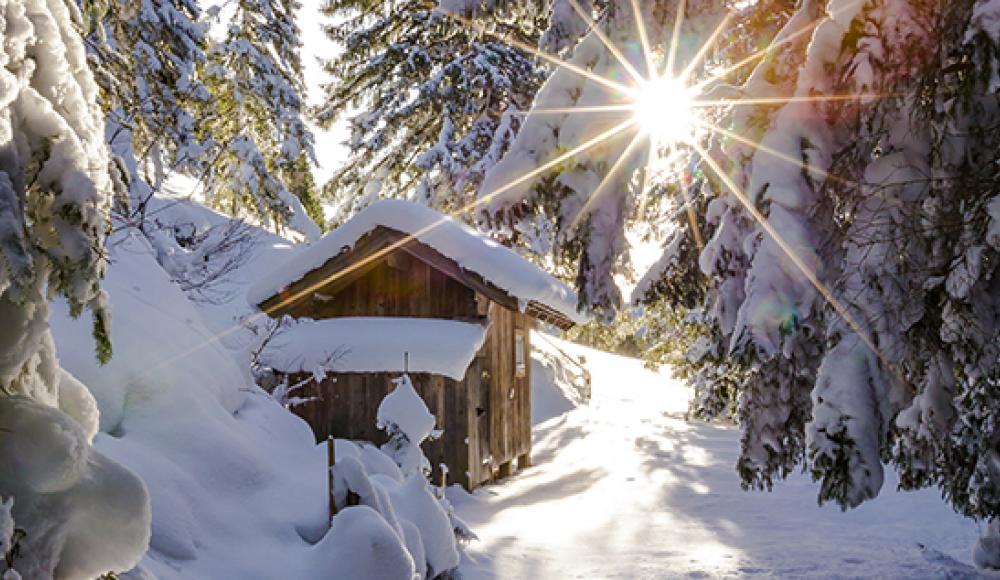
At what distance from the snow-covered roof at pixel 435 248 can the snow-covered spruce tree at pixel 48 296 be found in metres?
10.8

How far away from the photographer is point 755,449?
530 cm

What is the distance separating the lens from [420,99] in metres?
21.3

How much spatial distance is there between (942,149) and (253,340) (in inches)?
493

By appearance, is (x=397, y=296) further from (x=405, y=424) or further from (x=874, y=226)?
(x=874, y=226)

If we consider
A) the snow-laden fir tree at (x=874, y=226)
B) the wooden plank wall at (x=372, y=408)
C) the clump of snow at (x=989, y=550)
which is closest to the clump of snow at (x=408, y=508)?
the snow-laden fir tree at (x=874, y=226)

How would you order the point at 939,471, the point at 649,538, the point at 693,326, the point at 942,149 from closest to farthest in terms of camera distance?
the point at 942,149 → the point at 939,471 → the point at 649,538 → the point at 693,326

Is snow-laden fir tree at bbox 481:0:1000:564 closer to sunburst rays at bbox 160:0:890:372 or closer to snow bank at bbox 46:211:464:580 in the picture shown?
sunburst rays at bbox 160:0:890:372

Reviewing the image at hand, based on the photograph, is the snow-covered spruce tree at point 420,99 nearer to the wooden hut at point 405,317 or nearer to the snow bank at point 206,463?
the wooden hut at point 405,317

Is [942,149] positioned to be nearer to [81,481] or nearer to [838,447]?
[838,447]

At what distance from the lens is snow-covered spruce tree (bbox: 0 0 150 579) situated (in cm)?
171

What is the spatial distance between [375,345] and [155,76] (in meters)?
5.77

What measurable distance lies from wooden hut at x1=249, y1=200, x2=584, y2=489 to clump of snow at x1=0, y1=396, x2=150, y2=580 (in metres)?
10.8

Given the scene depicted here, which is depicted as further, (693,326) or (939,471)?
(693,326)

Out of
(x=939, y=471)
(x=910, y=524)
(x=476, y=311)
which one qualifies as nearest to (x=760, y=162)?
(x=939, y=471)
